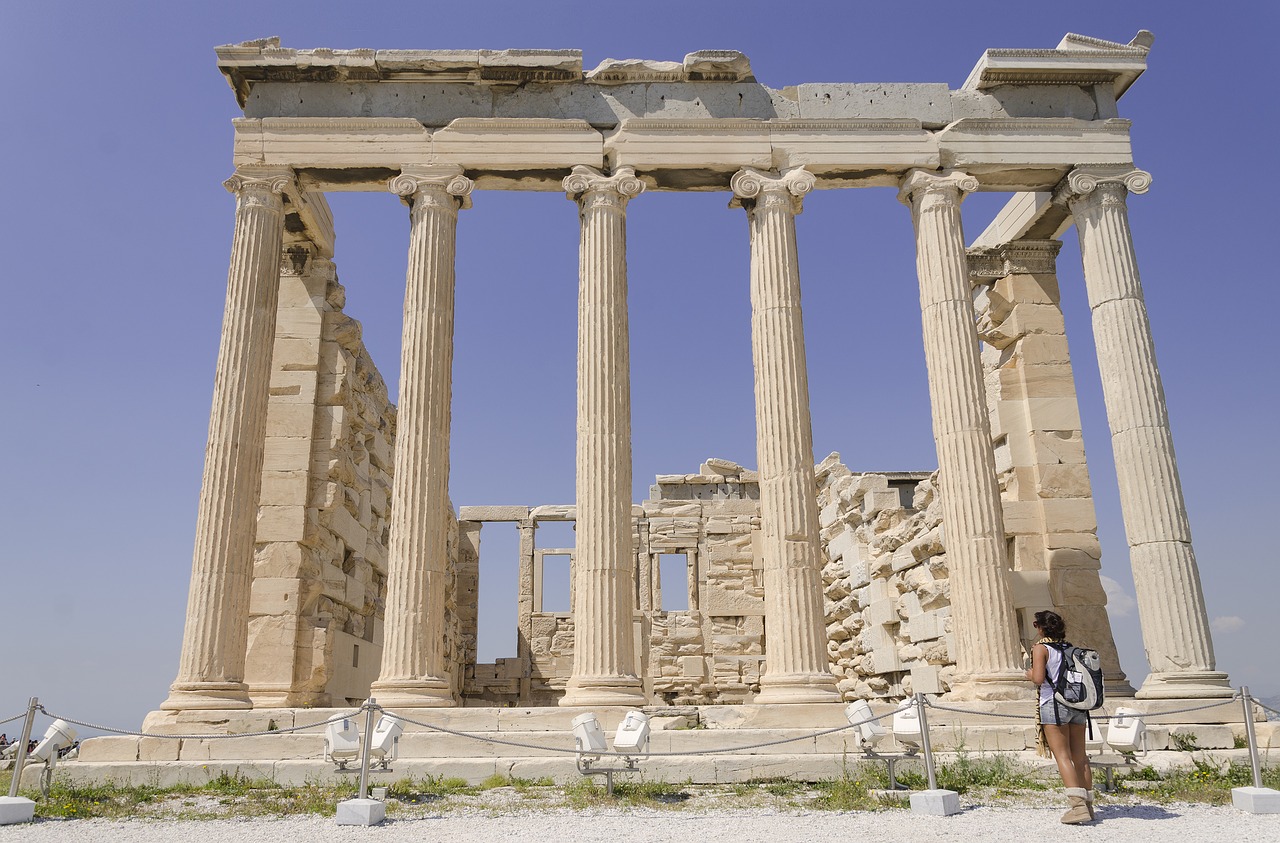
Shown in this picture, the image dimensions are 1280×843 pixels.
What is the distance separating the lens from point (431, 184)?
57.5 ft

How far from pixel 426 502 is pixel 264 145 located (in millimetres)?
6798

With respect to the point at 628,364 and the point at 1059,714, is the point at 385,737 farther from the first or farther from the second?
the point at 628,364

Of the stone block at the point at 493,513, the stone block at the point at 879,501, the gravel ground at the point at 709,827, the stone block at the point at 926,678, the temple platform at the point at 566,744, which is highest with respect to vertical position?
the stone block at the point at 493,513

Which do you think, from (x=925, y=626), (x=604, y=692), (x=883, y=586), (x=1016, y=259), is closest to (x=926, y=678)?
(x=925, y=626)

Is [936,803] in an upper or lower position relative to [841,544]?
lower

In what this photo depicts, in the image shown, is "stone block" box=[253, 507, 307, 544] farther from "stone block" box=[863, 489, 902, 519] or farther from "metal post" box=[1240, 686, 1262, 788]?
"metal post" box=[1240, 686, 1262, 788]

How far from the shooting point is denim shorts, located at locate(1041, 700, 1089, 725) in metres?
9.70

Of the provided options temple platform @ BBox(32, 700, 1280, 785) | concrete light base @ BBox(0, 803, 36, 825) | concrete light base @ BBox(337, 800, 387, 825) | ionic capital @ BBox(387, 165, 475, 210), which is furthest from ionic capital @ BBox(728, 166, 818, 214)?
concrete light base @ BBox(0, 803, 36, 825)

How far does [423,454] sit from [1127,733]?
10.4m

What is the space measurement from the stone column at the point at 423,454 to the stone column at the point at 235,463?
218 centimetres

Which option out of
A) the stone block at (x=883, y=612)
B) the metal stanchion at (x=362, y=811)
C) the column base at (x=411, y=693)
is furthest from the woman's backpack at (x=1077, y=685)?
the stone block at (x=883, y=612)

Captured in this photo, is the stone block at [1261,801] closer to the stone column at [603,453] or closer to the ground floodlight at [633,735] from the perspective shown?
the ground floodlight at [633,735]

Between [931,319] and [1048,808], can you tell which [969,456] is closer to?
[931,319]

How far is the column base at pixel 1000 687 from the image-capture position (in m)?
15.2
